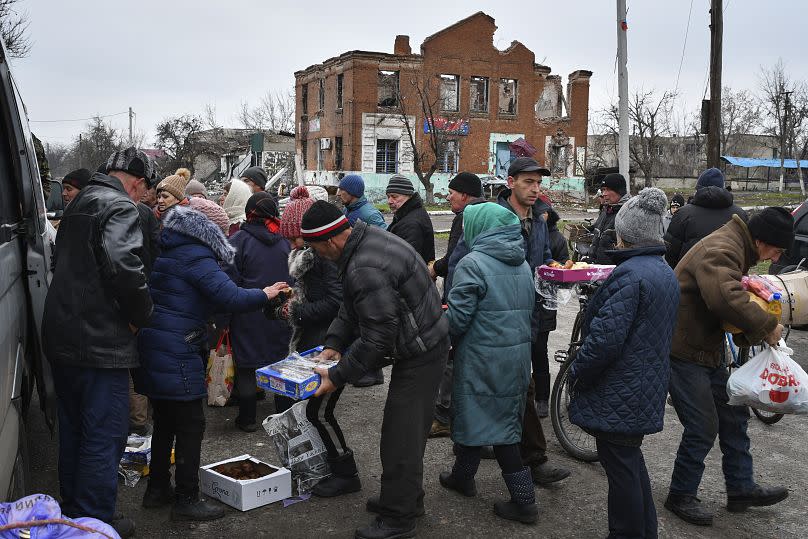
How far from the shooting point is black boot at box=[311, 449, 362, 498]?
5007 mm

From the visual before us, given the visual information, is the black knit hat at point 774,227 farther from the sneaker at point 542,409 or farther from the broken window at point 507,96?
the broken window at point 507,96

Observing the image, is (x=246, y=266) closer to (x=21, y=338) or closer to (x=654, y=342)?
(x=21, y=338)

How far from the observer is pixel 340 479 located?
5.06m

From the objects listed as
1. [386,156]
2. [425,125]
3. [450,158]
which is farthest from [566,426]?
[450,158]

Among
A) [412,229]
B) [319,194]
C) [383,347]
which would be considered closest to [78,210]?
[383,347]

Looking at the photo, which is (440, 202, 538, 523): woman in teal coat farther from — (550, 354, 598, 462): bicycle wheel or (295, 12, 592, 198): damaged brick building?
A: (295, 12, 592, 198): damaged brick building

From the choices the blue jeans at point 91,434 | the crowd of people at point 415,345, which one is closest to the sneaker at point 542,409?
the crowd of people at point 415,345

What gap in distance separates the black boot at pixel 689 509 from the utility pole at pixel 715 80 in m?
11.8

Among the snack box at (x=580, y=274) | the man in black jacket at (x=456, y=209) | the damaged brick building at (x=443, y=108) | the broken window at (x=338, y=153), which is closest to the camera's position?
the snack box at (x=580, y=274)

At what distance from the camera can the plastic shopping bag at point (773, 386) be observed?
469cm

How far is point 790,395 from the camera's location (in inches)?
186

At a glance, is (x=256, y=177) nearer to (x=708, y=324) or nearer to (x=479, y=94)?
(x=708, y=324)

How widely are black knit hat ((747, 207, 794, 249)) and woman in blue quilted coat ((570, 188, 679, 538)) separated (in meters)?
0.90

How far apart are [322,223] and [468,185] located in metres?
2.69
